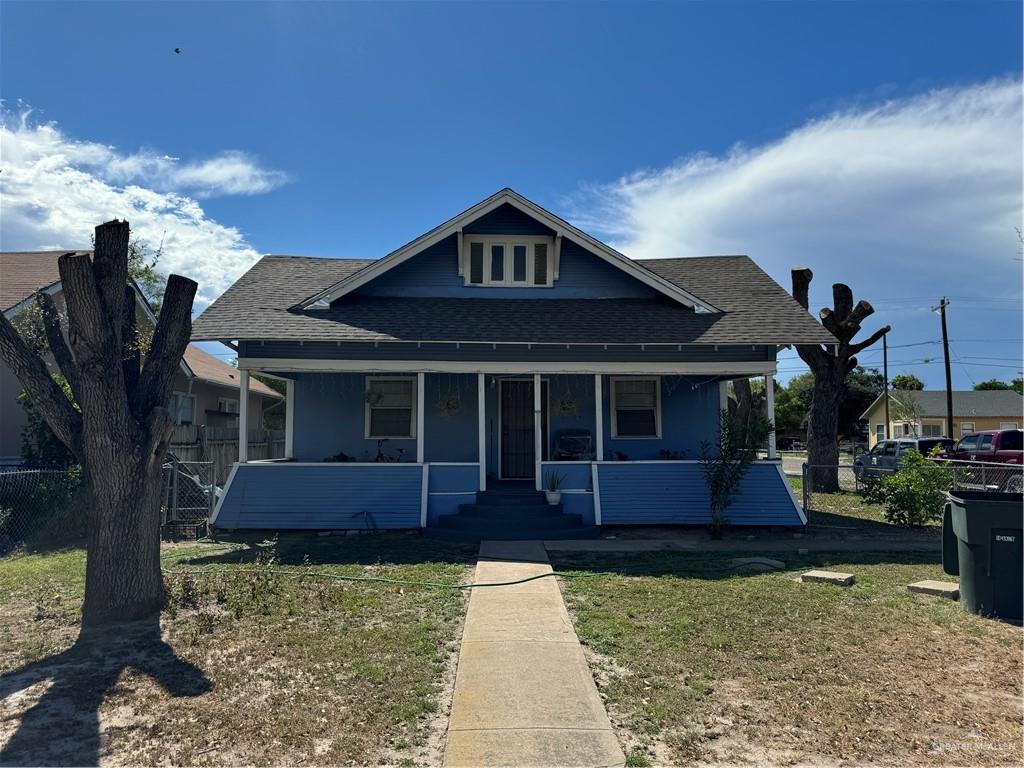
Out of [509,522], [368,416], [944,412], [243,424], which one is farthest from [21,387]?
[944,412]

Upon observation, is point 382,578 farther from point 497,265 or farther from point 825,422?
point 825,422

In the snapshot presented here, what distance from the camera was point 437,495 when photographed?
12.1 m

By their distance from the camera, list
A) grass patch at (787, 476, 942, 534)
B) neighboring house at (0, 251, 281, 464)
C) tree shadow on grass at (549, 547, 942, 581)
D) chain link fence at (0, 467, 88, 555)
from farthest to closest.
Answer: neighboring house at (0, 251, 281, 464) → grass patch at (787, 476, 942, 534) → chain link fence at (0, 467, 88, 555) → tree shadow on grass at (549, 547, 942, 581)

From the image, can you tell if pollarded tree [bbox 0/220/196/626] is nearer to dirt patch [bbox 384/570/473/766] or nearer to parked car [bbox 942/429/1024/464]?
dirt patch [bbox 384/570/473/766]

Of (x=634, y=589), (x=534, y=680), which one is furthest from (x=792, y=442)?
(x=534, y=680)

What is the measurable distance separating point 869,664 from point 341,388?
445 inches

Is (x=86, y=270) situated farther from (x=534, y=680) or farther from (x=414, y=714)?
(x=534, y=680)

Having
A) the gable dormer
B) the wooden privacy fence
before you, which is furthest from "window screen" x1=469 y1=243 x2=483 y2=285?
the wooden privacy fence

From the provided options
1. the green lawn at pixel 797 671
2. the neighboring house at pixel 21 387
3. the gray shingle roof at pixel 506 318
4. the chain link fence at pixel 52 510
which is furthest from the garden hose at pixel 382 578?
the neighboring house at pixel 21 387

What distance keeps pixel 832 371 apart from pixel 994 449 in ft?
28.3

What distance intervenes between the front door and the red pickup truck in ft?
51.3

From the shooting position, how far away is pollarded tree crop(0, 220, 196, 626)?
6.34m

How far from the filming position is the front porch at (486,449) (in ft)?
38.9

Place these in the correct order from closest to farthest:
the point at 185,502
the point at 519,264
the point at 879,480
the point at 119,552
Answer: the point at 119,552 < the point at 185,502 < the point at 879,480 < the point at 519,264
